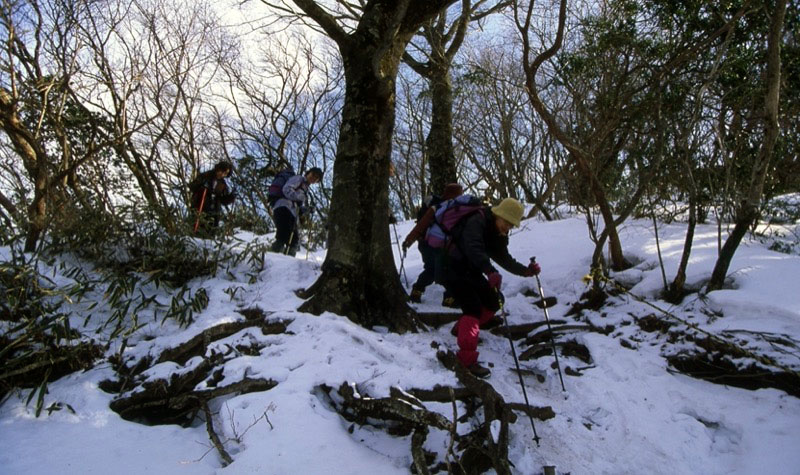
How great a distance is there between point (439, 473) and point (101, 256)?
4394mm

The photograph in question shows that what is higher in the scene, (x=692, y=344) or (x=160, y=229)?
(x=160, y=229)

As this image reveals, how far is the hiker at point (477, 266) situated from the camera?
4.00m

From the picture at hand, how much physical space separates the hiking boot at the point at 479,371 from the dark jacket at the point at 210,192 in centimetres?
459

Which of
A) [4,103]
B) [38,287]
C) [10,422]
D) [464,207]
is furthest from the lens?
[4,103]

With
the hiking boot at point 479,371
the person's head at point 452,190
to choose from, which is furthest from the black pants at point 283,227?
the hiking boot at point 479,371

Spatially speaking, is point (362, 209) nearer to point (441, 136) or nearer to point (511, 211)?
point (511, 211)

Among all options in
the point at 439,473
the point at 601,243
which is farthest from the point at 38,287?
the point at 601,243

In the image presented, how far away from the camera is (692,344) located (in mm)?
3932

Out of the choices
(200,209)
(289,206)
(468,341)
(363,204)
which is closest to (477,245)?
(468,341)

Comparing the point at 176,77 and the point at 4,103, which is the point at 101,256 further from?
the point at 176,77

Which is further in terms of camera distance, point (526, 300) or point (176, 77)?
point (176, 77)

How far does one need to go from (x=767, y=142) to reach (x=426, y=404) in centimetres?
405

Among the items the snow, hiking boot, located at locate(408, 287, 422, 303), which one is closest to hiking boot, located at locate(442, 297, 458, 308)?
hiking boot, located at locate(408, 287, 422, 303)

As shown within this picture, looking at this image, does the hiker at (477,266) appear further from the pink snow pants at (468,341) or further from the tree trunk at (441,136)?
the tree trunk at (441,136)
